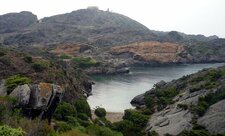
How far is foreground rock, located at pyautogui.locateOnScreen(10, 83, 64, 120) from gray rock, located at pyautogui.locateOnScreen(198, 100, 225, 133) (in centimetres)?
2312

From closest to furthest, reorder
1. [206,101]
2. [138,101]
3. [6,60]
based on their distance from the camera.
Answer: [206,101] < [6,60] < [138,101]

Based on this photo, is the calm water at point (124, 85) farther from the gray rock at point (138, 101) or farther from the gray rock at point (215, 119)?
the gray rock at point (215, 119)

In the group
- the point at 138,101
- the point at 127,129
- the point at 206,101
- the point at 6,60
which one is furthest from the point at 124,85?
the point at 127,129

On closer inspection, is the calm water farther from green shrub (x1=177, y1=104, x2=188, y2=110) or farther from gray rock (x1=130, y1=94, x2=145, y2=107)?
green shrub (x1=177, y1=104, x2=188, y2=110)

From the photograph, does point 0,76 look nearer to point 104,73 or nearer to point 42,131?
point 42,131

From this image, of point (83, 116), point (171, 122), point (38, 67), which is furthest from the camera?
point (38, 67)

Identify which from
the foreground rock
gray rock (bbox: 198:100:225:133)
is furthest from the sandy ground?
the foreground rock

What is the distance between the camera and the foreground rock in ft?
158

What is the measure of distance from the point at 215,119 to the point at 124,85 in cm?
8023

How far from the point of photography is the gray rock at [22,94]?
1891 inches

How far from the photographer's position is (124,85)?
5487 inches

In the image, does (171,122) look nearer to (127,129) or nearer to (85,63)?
(127,129)

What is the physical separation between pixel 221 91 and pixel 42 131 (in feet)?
162

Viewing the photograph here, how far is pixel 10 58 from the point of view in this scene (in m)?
97.1
